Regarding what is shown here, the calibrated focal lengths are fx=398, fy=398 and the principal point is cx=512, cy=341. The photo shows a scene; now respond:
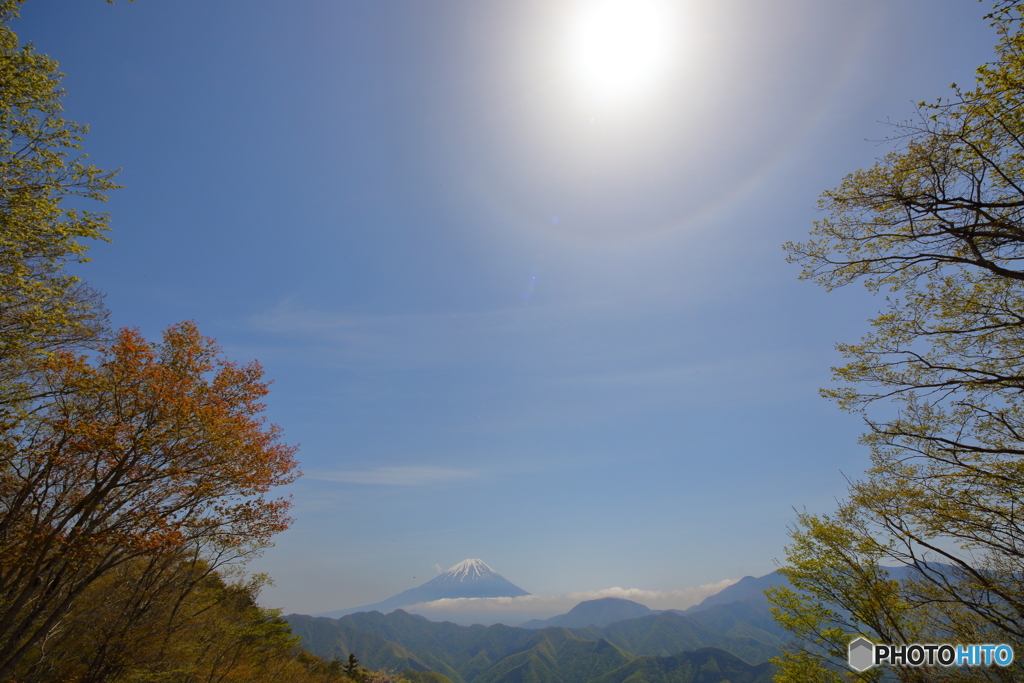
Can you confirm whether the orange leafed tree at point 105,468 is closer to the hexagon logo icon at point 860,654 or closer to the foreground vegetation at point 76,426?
the foreground vegetation at point 76,426

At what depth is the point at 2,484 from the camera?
1022 centimetres

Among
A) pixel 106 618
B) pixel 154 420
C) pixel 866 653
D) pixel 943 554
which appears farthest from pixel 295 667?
pixel 943 554

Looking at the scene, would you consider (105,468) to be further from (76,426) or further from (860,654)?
(860,654)

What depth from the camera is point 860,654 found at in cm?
1547

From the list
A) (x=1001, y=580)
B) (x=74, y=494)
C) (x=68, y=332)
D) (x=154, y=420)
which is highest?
(x=68, y=332)

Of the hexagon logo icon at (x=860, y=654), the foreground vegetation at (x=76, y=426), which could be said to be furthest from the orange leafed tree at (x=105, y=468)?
the hexagon logo icon at (x=860, y=654)

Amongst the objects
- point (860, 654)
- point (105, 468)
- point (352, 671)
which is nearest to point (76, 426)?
point (105, 468)

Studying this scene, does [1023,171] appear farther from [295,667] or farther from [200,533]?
[295,667]

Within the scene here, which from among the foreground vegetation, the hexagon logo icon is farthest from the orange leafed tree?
the hexagon logo icon

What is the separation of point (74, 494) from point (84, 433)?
2983 mm

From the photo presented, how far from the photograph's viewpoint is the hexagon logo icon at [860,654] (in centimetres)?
1515

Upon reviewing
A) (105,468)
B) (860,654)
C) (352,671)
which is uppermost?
(105,468)

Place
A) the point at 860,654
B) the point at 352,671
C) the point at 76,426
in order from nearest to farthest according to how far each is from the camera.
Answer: the point at 76,426, the point at 860,654, the point at 352,671

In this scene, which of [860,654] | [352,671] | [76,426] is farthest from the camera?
[352,671]
